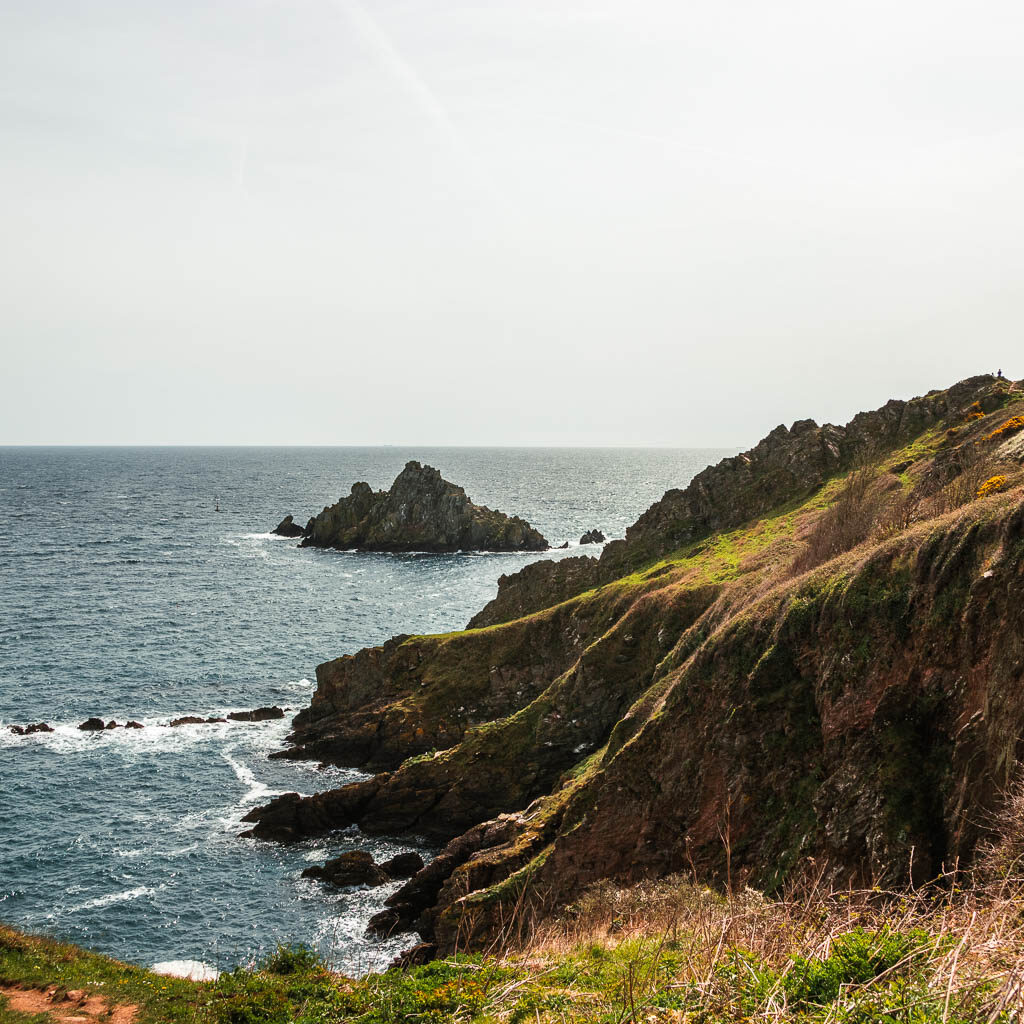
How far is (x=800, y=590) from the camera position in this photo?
27.5 metres

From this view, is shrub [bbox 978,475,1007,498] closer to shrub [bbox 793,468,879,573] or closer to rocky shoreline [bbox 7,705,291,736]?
shrub [bbox 793,468,879,573]

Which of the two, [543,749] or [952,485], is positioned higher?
[952,485]

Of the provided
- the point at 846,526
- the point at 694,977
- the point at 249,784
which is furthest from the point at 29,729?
the point at 694,977

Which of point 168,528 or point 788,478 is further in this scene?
point 168,528

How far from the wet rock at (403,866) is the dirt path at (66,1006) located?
20873 mm

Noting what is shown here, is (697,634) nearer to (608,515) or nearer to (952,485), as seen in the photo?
(952,485)

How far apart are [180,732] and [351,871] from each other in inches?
967

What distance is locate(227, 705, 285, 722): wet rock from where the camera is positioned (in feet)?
192

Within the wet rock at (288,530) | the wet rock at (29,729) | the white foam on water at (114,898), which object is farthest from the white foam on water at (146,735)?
the wet rock at (288,530)

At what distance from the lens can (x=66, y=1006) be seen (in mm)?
18062

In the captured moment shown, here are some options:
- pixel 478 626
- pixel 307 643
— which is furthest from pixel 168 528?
pixel 478 626

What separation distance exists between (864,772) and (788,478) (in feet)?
120

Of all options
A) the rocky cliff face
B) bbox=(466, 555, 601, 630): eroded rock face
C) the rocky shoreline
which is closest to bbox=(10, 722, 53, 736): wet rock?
the rocky shoreline

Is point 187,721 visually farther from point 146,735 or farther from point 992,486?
point 992,486
